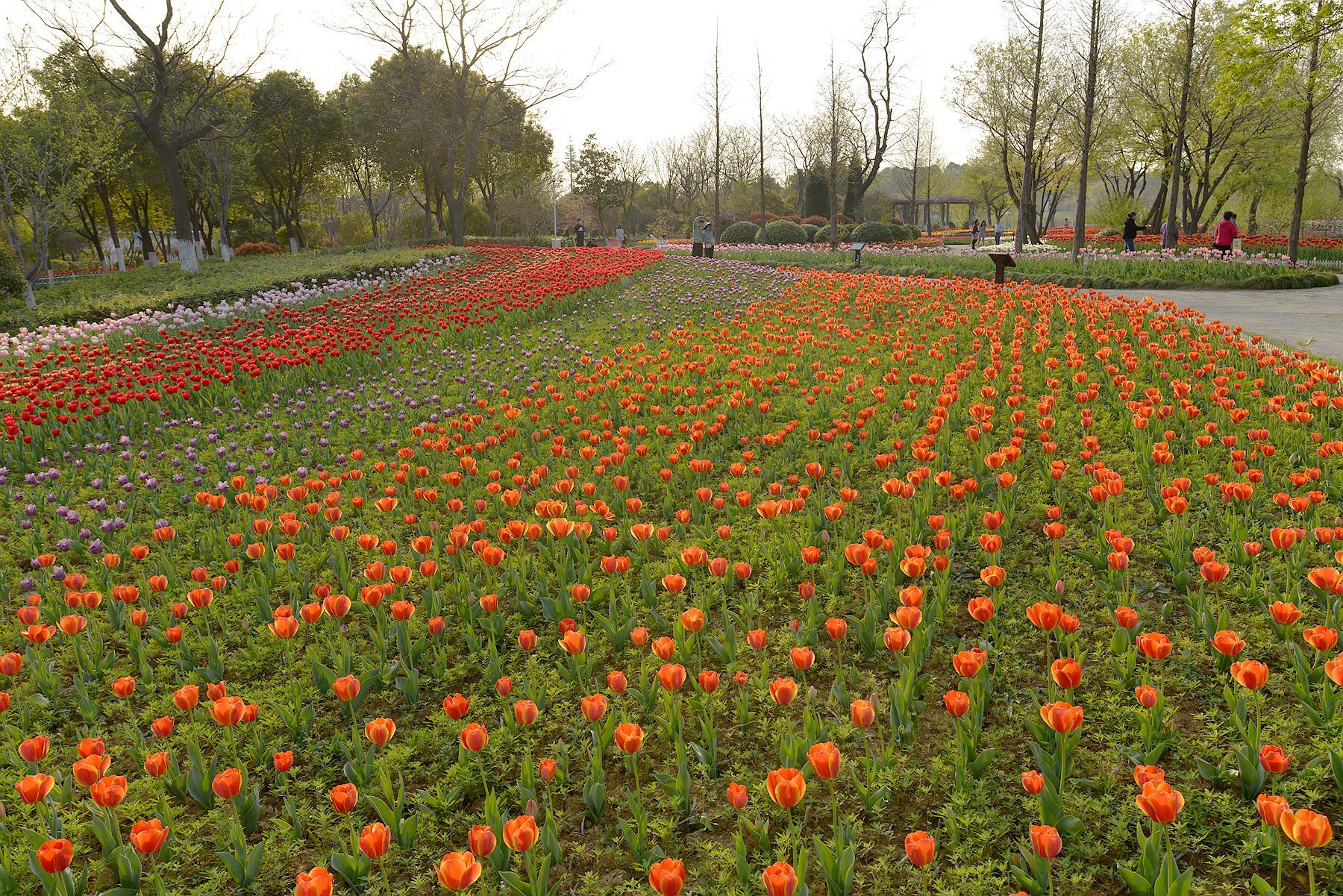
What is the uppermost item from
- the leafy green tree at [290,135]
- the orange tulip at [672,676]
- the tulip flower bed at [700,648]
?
the leafy green tree at [290,135]

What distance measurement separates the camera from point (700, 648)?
3.86m

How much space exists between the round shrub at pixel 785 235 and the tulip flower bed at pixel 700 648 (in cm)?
3414

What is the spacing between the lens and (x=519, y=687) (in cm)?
366

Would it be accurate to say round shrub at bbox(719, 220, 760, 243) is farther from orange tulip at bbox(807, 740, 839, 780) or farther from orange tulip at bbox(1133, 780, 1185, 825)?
orange tulip at bbox(1133, 780, 1185, 825)

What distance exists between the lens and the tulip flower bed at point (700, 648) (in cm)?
258

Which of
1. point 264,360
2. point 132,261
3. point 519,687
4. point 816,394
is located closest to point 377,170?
point 132,261

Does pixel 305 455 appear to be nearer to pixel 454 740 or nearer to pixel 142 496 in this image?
pixel 142 496

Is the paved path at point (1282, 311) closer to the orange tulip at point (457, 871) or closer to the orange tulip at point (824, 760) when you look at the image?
the orange tulip at point (824, 760)

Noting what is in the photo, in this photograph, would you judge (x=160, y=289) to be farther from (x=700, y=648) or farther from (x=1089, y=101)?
(x=1089, y=101)

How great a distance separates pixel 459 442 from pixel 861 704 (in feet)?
16.1

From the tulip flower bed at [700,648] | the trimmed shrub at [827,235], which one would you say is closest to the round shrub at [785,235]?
the trimmed shrub at [827,235]

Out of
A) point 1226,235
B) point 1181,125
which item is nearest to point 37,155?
point 1226,235

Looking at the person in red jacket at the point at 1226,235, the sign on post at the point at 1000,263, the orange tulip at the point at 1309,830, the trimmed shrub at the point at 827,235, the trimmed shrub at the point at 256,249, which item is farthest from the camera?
the trimmed shrub at the point at 256,249

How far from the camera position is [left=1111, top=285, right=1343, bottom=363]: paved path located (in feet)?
31.9
